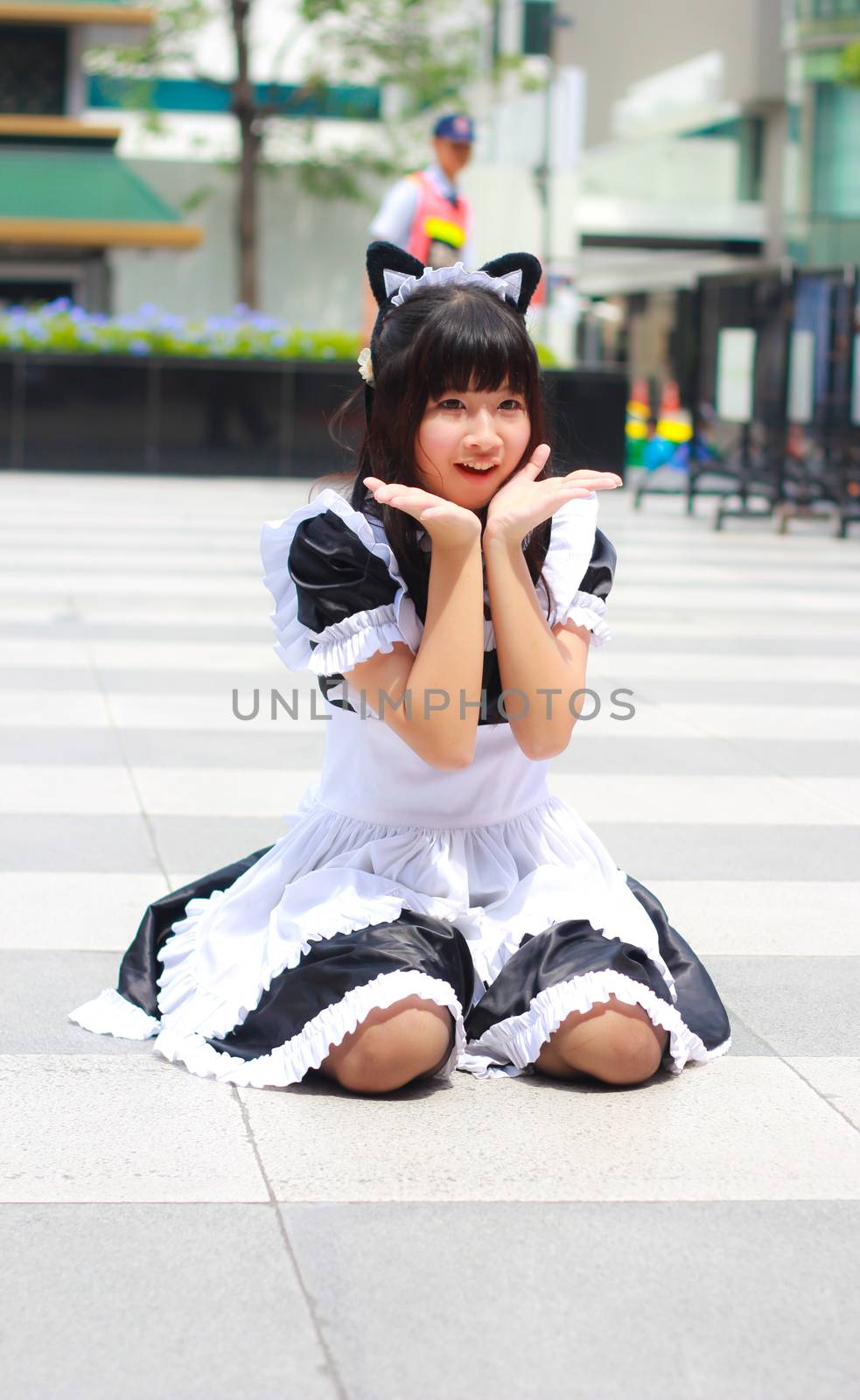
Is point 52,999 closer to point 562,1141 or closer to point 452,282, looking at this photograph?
point 562,1141

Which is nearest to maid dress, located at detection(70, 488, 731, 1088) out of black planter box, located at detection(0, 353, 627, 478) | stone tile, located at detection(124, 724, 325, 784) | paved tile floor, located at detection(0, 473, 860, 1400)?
paved tile floor, located at detection(0, 473, 860, 1400)

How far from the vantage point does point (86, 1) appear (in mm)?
22219

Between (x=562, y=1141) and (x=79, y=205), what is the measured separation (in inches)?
809

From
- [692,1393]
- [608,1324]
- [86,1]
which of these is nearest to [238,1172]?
[608,1324]

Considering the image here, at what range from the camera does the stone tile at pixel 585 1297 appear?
2.03 m

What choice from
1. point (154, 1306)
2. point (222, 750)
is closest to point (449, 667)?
point (154, 1306)

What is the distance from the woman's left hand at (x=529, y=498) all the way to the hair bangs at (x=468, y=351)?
15cm

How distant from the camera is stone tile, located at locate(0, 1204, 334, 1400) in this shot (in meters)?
2.01

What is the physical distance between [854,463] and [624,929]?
10.6 meters

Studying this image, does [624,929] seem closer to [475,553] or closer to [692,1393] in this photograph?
[475,553]

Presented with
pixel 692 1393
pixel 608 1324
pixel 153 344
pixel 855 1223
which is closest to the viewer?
pixel 692 1393

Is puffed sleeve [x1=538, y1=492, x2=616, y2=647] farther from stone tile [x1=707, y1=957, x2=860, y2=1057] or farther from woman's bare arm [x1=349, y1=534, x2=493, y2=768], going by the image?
stone tile [x1=707, y1=957, x2=860, y2=1057]

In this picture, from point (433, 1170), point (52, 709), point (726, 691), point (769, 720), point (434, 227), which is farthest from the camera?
point (434, 227)

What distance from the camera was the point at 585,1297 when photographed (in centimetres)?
221
